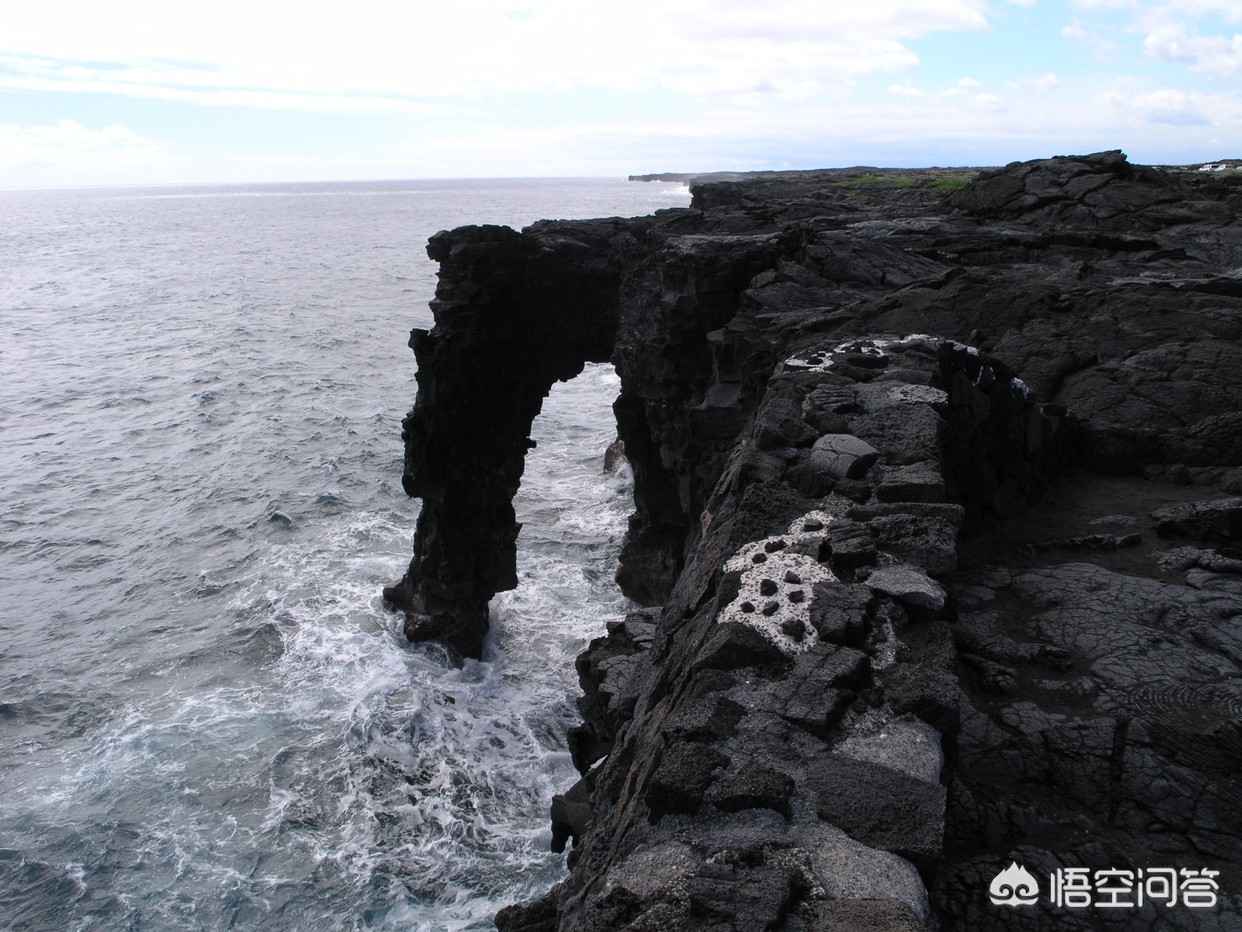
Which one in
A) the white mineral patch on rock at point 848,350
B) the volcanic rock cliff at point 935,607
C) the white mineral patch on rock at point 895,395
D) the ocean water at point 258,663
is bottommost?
the ocean water at point 258,663

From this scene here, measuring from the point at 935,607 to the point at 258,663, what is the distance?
23.7 metres

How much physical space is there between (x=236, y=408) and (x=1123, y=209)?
44.9 meters

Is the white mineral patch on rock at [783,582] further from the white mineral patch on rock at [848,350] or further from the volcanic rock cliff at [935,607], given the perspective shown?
the white mineral patch on rock at [848,350]

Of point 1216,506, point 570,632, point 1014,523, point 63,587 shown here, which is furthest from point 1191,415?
point 63,587

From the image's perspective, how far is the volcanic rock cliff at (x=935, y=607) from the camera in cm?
518

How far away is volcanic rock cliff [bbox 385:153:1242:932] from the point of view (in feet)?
17.0

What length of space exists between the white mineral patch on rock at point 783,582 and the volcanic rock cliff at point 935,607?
33mm

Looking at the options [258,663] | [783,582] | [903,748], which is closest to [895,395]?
[783,582]

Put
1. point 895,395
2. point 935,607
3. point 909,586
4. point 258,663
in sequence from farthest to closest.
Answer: point 258,663 < point 895,395 < point 909,586 < point 935,607

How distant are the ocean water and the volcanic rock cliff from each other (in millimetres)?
7160

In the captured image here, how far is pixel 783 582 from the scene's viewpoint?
7.16 m

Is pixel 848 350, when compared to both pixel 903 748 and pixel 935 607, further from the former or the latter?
pixel 903 748

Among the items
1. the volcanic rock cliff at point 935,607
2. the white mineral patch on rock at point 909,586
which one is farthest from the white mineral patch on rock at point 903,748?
the white mineral patch on rock at point 909,586

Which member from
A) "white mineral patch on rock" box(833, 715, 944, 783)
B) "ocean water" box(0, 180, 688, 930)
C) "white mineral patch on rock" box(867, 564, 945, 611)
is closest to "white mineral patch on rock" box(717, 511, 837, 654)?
"white mineral patch on rock" box(867, 564, 945, 611)
